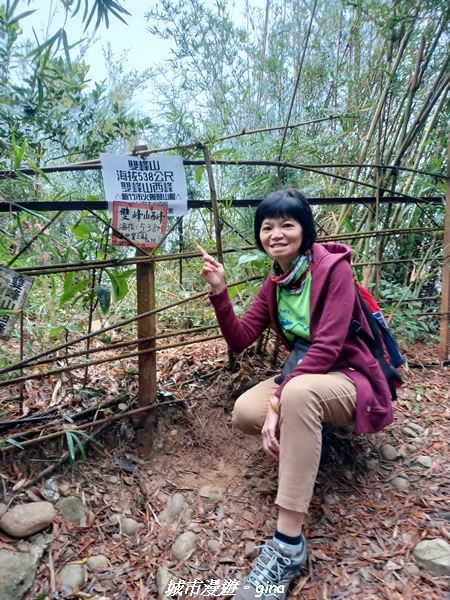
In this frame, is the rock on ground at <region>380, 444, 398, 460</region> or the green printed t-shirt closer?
the green printed t-shirt

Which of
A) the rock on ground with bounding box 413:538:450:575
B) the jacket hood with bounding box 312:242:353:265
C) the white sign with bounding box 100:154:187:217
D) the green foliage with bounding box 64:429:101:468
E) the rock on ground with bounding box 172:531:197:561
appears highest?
the white sign with bounding box 100:154:187:217

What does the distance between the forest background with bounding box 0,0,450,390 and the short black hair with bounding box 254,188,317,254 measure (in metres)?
0.32

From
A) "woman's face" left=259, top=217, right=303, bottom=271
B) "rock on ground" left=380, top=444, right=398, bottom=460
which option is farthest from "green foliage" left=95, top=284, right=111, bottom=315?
"rock on ground" left=380, top=444, right=398, bottom=460

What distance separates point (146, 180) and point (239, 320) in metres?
0.67

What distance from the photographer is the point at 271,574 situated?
1.26 metres

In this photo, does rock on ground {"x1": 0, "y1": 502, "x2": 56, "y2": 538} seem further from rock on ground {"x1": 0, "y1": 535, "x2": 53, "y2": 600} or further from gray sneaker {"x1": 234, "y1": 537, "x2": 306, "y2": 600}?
gray sneaker {"x1": 234, "y1": 537, "x2": 306, "y2": 600}

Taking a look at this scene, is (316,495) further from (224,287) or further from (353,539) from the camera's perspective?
(224,287)

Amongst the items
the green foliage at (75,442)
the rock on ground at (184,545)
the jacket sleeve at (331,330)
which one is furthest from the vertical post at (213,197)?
the rock on ground at (184,545)

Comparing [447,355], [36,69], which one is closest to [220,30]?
[36,69]

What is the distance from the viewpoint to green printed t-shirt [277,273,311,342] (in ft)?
5.08

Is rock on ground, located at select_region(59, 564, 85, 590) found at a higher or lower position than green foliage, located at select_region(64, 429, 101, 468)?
lower

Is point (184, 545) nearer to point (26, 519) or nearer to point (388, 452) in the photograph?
point (26, 519)

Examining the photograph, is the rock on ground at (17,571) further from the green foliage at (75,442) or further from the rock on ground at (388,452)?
the rock on ground at (388,452)

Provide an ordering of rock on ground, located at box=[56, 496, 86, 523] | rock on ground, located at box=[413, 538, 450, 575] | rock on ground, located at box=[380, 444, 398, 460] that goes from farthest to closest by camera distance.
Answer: rock on ground, located at box=[380, 444, 398, 460], rock on ground, located at box=[56, 496, 86, 523], rock on ground, located at box=[413, 538, 450, 575]
